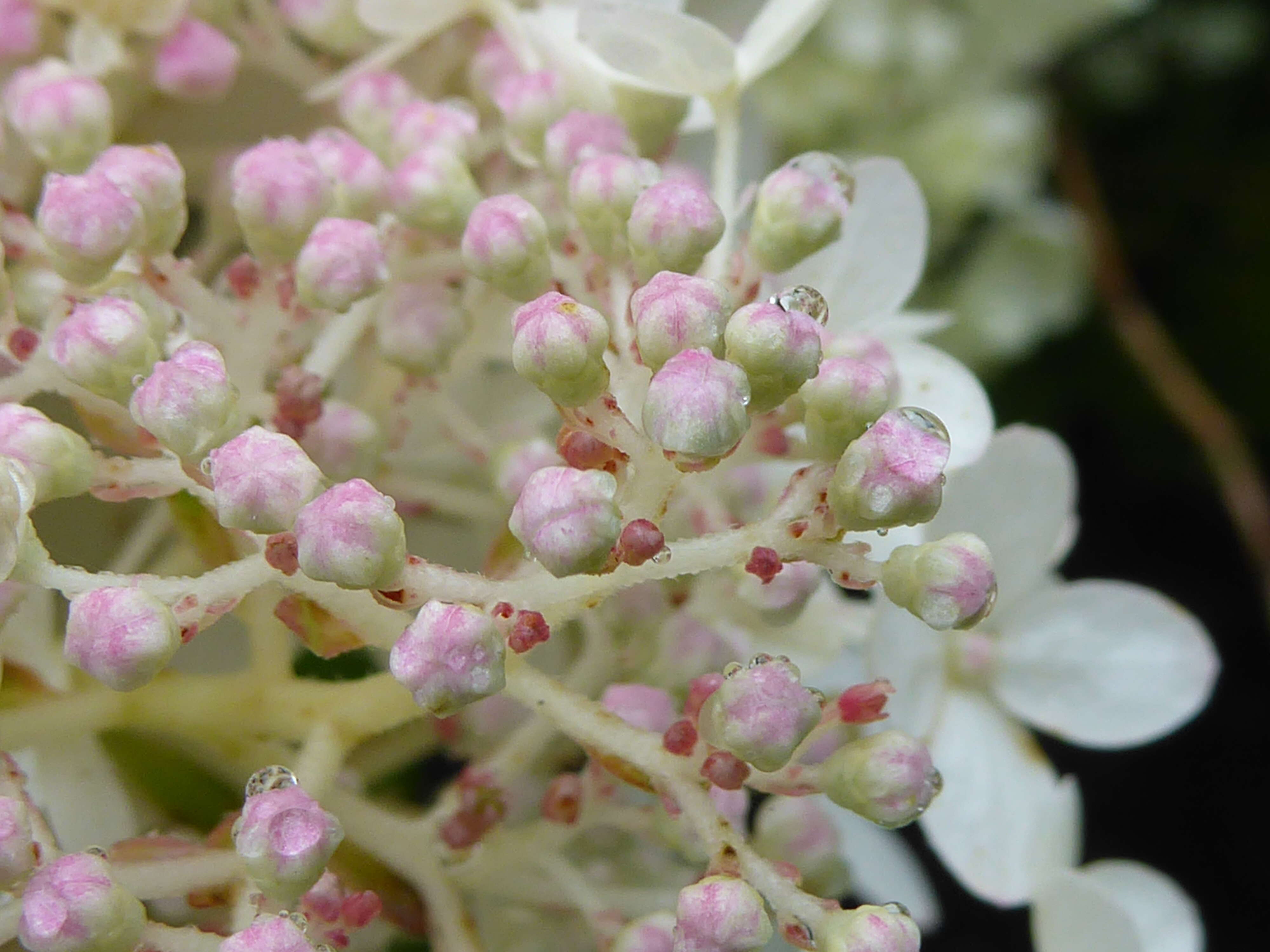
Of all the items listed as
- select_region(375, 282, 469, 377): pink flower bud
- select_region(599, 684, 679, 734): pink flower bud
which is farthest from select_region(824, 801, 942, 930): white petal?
select_region(375, 282, 469, 377): pink flower bud

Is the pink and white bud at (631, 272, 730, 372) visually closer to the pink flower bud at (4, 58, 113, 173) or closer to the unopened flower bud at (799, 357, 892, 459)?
the unopened flower bud at (799, 357, 892, 459)

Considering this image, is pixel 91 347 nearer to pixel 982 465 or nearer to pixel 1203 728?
pixel 982 465

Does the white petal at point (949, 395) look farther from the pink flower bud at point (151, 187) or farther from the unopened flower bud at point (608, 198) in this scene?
the pink flower bud at point (151, 187)

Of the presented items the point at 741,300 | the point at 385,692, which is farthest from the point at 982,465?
the point at 385,692

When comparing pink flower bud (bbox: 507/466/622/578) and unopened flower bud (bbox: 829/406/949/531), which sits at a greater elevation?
unopened flower bud (bbox: 829/406/949/531)

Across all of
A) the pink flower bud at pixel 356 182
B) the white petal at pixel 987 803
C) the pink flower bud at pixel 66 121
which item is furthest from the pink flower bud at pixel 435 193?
the white petal at pixel 987 803

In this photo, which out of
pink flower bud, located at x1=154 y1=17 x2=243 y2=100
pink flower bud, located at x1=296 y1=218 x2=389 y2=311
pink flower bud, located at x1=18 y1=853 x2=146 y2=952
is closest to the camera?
pink flower bud, located at x1=18 y1=853 x2=146 y2=952
